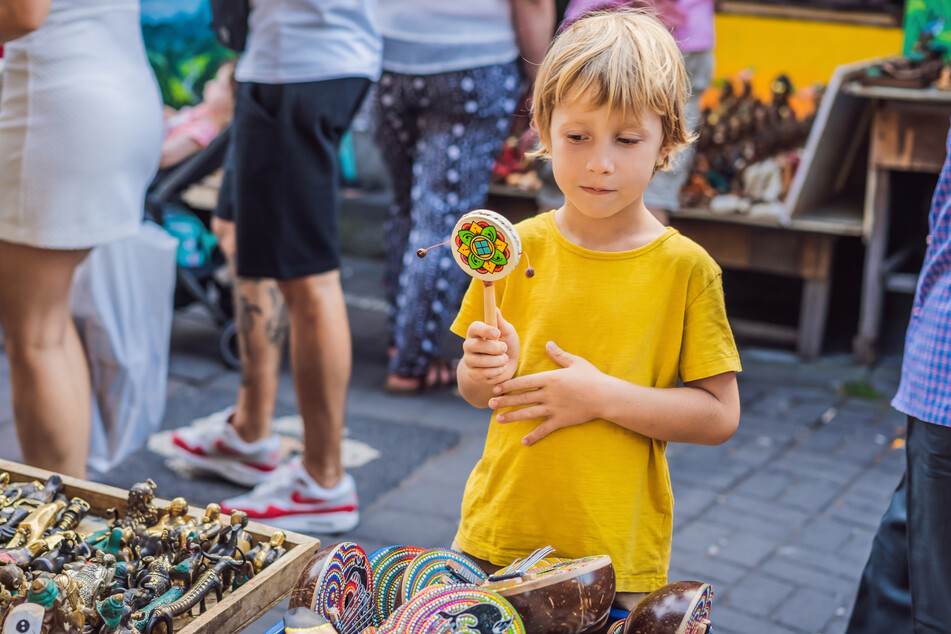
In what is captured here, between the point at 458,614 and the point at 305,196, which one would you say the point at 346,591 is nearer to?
the point at 458,614

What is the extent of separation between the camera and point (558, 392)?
4.49ft

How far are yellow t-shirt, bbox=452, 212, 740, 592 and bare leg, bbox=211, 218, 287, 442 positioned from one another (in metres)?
1.71

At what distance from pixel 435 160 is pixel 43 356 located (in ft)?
5.89

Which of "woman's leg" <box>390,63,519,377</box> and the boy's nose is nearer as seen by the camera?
the boy's nose

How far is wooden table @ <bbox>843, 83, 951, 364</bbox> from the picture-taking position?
4074 millimetres

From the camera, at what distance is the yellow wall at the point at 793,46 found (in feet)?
17.3

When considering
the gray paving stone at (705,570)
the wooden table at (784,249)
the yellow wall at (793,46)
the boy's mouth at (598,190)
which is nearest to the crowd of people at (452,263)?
the boy's mouth at (598,190)

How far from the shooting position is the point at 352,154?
6.46 m

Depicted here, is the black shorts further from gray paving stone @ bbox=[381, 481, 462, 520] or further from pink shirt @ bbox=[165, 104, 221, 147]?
pink shirt @ bbox=[165, 104, 221, 147]

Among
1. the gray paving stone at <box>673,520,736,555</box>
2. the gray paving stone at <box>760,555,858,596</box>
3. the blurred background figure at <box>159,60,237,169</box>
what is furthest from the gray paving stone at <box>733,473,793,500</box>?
the blurred background figure at <box>159,60,237,169</box>

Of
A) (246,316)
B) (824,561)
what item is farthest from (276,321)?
(824,561)

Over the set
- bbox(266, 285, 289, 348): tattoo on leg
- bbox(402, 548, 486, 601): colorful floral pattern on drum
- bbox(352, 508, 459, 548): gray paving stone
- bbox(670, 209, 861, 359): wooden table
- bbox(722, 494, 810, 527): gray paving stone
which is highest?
bbox(402, 548, 486, 601): colorful floral pattern on drum

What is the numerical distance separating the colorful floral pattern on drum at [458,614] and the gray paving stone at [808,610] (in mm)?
1536

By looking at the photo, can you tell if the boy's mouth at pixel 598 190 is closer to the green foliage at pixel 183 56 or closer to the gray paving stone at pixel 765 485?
the gray paving stone at pixel 765 485
